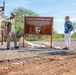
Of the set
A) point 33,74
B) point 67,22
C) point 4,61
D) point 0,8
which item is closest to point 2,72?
point 33,74

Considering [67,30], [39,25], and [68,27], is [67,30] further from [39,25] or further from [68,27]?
[39,25]

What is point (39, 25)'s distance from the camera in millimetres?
19547

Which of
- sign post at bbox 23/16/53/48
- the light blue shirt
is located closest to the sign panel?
sign post at bbox 23/16/53/48

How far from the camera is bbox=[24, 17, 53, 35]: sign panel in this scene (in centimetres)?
1944

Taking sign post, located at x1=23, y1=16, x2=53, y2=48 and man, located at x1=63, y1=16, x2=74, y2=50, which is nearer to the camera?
man, located at x1=63, y1=16, x2=74, y2=50

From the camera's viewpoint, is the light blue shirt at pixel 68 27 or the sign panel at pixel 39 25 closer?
the light blue shirt at pixel 68 27

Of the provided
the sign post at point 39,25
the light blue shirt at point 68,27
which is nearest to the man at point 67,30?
the light blue shirt at point 68,27

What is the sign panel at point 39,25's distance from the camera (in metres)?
19.4

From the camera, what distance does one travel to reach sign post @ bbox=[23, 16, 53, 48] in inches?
765

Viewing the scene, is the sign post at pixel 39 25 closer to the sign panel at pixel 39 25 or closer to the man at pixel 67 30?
the sign panel at pixel 39 25

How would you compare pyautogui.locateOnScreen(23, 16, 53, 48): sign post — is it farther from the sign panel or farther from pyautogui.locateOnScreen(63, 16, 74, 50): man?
pyautogui.locateOnScreen(63, 16, 74, 50): man

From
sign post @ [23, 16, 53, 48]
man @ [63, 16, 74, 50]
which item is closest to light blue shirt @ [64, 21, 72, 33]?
man @ [63, 16, 74, 50]

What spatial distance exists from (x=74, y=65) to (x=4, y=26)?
1228 centimetres

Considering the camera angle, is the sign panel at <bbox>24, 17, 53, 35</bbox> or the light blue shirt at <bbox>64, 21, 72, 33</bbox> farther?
the sign panel at <bbox>24, 17, 53, 35</bbox>
